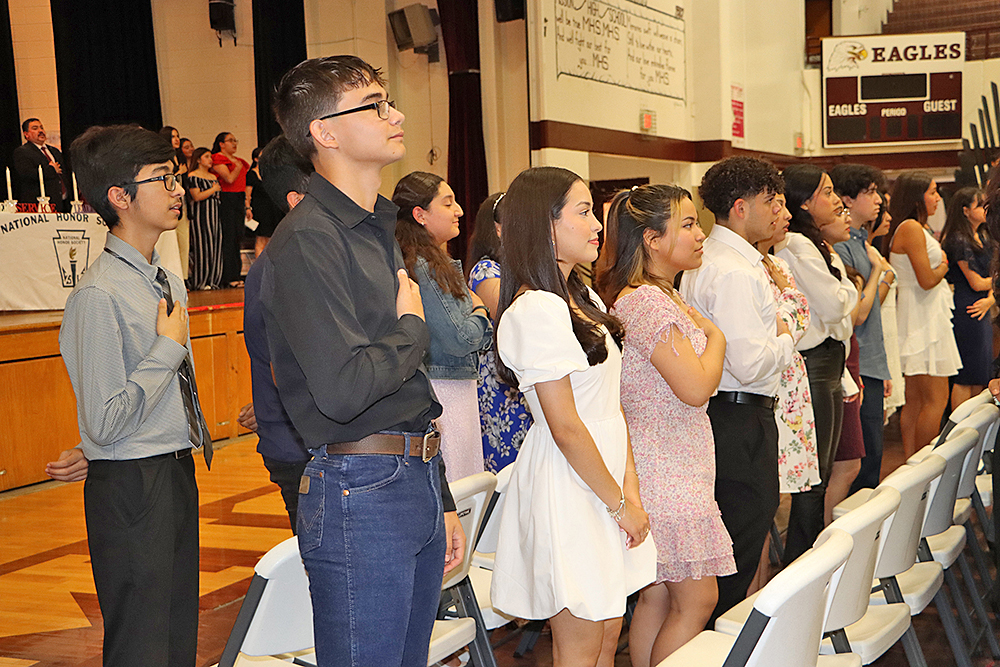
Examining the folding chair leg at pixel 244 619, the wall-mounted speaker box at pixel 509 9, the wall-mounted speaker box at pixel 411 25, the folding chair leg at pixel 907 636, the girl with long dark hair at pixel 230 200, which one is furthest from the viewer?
the girl with long dark hair at pixel 230 200

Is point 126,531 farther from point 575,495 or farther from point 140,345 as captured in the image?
point 575,495

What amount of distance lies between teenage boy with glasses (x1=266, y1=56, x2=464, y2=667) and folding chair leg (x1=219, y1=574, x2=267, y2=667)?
283 mm

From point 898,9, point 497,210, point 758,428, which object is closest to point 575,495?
point 758,428

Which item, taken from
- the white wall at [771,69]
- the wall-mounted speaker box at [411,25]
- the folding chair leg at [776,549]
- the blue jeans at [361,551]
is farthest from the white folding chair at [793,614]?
the white wall at [771,69]

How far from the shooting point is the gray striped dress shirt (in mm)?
A: 2033

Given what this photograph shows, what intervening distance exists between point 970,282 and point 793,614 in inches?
164

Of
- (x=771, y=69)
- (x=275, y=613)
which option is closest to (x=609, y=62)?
(x=771, y=69)

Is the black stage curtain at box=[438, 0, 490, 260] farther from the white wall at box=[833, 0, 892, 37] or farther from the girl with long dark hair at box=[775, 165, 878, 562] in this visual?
the white wall at box=[833, 0, 892, 37]

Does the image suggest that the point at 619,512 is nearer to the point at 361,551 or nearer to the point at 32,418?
the point at 361,551

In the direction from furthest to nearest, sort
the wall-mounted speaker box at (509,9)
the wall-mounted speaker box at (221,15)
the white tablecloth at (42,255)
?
Result: the wall-mounted speaker box at (221,15)
the wall-mounted speaker box at (509,9)
the white tablecloth at (42,255)

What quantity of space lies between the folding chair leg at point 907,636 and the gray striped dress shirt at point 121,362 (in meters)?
1.77

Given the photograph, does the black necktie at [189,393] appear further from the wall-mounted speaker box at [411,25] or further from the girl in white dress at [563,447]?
the wall-mounted speaker box at [411,25]

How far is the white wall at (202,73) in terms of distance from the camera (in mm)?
11234

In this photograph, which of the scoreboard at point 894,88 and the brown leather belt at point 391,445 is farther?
the scoreboard at point 894,88
